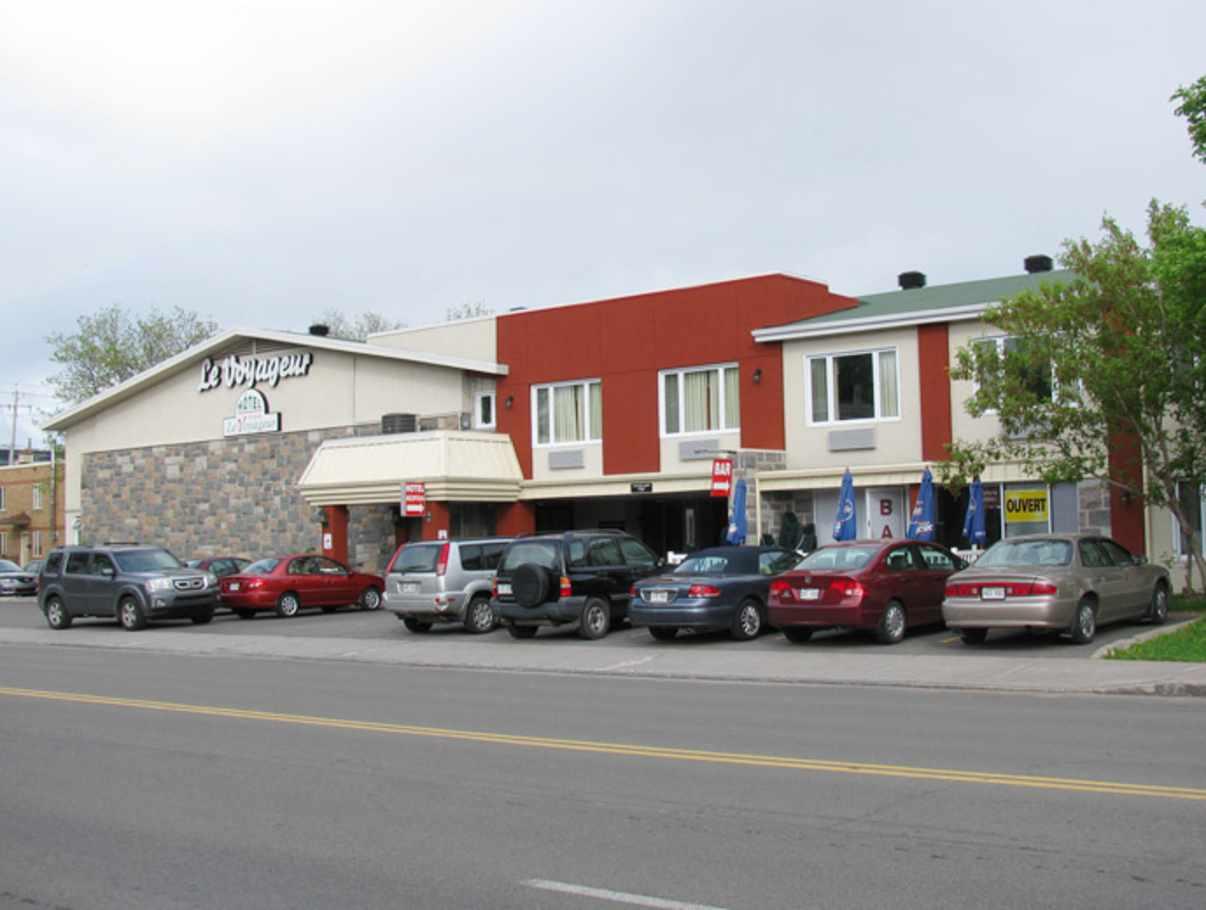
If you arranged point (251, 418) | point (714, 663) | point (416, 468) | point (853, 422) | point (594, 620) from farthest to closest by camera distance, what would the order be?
point (251, 418) → point (416, 468) → point (853, 422) → point (594, 620) → point (714, 663)

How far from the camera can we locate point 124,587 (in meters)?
28.4

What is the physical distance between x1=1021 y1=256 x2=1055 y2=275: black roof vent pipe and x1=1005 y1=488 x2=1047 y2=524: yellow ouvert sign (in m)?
Result: 7.48

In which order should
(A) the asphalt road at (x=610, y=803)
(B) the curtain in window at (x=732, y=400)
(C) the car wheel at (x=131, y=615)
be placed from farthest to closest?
(B) the curtain in window at (x=732, y=400), (C) the car wheel at (x=131, y=615), (A) the asphalt road at (x=610, y=803)

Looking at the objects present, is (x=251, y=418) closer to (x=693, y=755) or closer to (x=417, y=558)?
(x=417, y=558)

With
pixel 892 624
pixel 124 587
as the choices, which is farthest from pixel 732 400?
pixel 124 587

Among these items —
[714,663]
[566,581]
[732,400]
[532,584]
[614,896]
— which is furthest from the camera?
[732,400]

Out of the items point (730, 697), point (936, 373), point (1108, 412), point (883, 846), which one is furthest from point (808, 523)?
point (883, 846)

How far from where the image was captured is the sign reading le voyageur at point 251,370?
40.2 m

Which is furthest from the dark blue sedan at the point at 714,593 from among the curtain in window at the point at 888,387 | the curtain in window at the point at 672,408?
the curtain in window at the point at 672,408

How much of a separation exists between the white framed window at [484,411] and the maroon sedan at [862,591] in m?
16.8

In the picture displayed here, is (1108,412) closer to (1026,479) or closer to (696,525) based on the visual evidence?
(1026,479)

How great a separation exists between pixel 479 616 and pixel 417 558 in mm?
1589

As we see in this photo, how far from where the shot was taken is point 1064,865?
6996 millimetres

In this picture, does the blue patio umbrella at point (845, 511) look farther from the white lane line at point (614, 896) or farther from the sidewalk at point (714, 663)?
the white lane line at point (614, 896)
